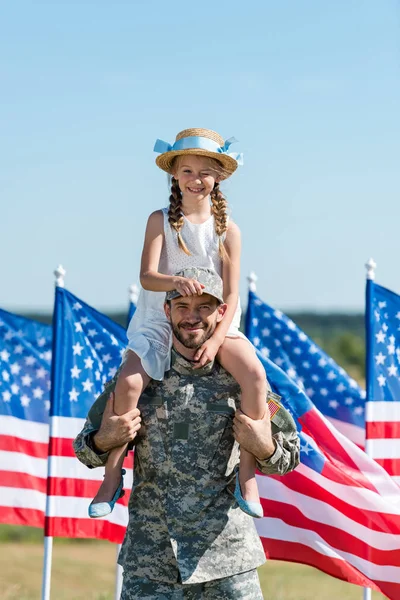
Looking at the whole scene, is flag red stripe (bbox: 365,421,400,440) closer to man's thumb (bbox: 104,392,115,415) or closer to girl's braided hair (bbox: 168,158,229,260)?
girl's braided hair (bbox: 168,158,229,260)

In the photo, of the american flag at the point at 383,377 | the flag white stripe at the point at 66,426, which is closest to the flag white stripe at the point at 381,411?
the american flag at the point at 383,377

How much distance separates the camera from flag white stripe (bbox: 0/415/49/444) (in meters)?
9.52

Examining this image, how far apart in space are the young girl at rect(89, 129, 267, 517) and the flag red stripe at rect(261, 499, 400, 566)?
241 centimetres

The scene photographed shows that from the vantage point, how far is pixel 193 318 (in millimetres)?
5660

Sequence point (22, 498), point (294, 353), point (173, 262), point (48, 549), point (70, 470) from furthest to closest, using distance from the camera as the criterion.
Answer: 1. point (22, 498)
2. point (294, 353)
3. point (70, 470)
4. point (48, 549)
5. point (173, 262)

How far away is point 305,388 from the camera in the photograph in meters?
9.30

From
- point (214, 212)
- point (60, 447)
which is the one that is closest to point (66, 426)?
point (60, 447)

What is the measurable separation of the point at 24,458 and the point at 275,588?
22.7ft

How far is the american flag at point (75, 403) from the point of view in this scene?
8.66m

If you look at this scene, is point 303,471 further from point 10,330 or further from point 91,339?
point 10,330

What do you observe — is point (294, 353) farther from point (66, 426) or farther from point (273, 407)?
point (273, 407)

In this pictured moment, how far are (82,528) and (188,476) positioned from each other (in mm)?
3192

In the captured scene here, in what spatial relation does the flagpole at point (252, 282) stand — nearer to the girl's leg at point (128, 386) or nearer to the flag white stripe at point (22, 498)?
the flag white stripe at point (22, 498)

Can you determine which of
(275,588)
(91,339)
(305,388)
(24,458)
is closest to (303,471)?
(305,388)
